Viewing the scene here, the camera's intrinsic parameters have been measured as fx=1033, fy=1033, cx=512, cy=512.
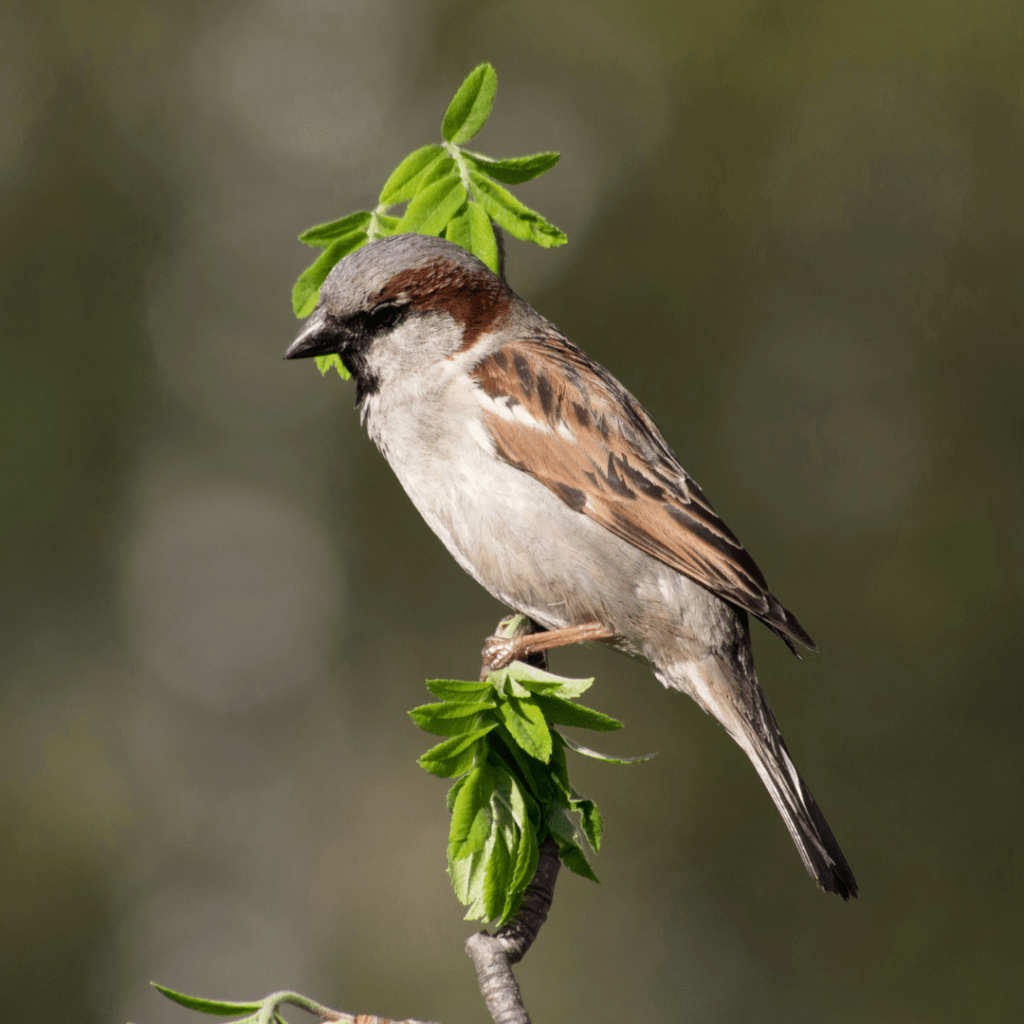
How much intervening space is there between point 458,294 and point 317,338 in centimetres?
42

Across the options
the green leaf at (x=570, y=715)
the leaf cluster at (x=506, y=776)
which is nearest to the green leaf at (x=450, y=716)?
the leaf cluster at (x=506, y=776)

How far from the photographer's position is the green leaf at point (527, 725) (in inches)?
74.0

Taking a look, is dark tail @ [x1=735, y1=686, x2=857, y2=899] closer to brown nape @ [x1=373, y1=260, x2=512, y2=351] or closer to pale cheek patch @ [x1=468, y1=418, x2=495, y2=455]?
pale cheek patch @ [x1=468, y1=418, x2=495, y2=455]

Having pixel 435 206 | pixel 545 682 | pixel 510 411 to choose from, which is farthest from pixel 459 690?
pixel 435 206

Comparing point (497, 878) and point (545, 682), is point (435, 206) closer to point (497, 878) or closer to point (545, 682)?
point (545, 682)

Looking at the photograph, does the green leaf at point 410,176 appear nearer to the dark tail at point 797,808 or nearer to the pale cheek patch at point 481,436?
the pale cheek patch at point 481,436

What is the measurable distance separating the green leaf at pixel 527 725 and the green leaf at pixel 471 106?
1.34 metres

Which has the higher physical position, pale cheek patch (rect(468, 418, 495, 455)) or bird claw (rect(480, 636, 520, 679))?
pale cheek patch (rect(468, 418, 495, 455))

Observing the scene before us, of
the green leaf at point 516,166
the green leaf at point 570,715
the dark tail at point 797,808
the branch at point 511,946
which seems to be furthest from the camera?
the green leaf at point 516,166

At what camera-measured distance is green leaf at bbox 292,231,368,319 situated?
2654mm

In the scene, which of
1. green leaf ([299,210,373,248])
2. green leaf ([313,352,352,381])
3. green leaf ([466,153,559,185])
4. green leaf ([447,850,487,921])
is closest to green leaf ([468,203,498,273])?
green leaf ([466,153,559,185])

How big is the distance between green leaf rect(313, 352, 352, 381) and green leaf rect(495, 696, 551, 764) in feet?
4.14

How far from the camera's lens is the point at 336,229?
2.62 metres

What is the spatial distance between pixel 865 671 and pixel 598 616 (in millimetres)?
9171
